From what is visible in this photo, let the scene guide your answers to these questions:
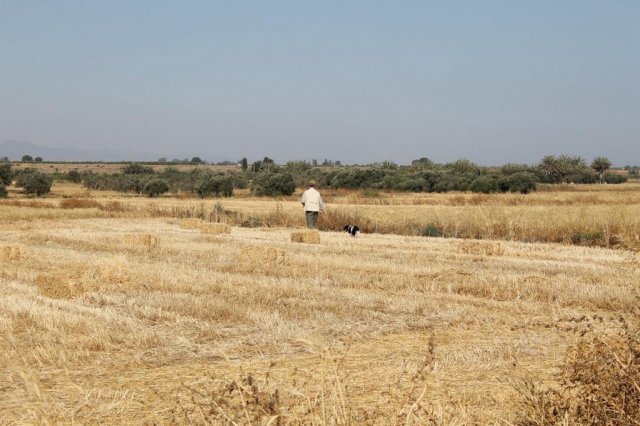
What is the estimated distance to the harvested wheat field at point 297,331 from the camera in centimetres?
549

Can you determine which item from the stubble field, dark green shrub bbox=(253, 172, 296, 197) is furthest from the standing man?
dark green shrub bbox=(253, 172, 296, 197)

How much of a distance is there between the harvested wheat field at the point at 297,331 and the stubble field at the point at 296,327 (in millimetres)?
36

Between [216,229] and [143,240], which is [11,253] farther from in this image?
[216,229]

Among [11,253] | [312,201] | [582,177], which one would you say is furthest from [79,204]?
[582,177]

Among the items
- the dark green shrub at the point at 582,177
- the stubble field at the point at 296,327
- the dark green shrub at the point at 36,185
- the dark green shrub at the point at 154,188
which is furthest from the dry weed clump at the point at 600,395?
the dark green shrub at the point at 582,177

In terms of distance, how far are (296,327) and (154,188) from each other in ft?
213

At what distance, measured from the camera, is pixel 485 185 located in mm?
69750

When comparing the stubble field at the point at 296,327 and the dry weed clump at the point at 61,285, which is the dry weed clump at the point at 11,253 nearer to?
the stubble field at the point at 296,327

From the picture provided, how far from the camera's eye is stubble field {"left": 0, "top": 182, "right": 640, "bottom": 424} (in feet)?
18.6

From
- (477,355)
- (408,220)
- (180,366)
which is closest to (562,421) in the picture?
(477,355)

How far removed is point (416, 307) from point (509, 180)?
60132 millimetres

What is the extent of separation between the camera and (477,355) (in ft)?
27.0

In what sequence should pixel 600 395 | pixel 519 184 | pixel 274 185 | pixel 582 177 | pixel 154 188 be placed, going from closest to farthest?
pixel 600 395 → pixel 519 184 → pixel 274 185 → pixel 154 188 → pixel 582 177

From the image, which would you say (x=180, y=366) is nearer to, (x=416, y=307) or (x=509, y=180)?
(x=416, y=307)
